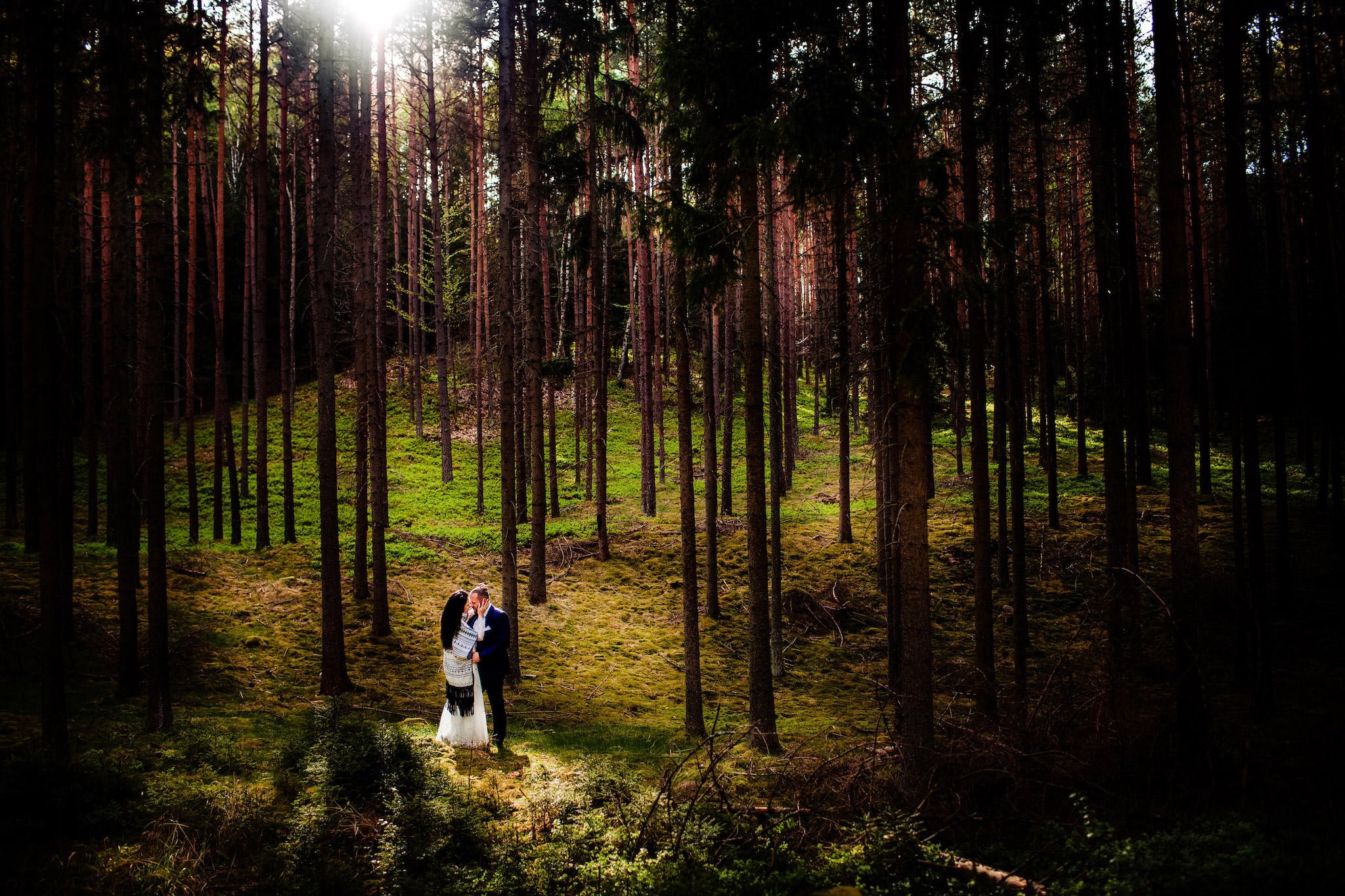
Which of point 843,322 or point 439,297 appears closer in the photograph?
point 843,322

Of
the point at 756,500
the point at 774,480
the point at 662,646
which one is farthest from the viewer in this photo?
the point at 662,646

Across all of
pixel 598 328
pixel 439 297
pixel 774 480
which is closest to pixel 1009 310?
pixel 774 480

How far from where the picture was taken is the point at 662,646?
47.4ft

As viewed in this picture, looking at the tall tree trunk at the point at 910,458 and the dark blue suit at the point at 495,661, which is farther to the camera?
the dark blue suit at the point at 495,661

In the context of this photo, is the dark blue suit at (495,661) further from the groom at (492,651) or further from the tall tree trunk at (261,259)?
the tall tree trunk at (261,259)

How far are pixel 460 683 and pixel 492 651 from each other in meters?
0.54

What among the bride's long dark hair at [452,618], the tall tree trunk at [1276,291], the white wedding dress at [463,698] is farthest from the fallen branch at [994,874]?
the tall tree trunk at [1276,291]

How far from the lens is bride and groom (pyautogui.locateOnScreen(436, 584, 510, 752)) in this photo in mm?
8336

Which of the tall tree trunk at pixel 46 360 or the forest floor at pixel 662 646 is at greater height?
the tall tree trunk at pixel 46 360

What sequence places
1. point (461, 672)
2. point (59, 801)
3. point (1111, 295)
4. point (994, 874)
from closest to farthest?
point (994, 874) → point (59, 801) → point (461, 672) → point (1111, 295)

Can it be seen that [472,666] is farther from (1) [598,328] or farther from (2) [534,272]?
(1) [598,328]

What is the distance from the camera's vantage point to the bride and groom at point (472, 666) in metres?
8.34

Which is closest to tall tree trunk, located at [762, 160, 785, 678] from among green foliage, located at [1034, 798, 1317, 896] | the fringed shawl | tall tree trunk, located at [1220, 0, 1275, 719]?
the fringed shawl

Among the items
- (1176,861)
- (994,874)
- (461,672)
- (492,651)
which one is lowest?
(994,874)
